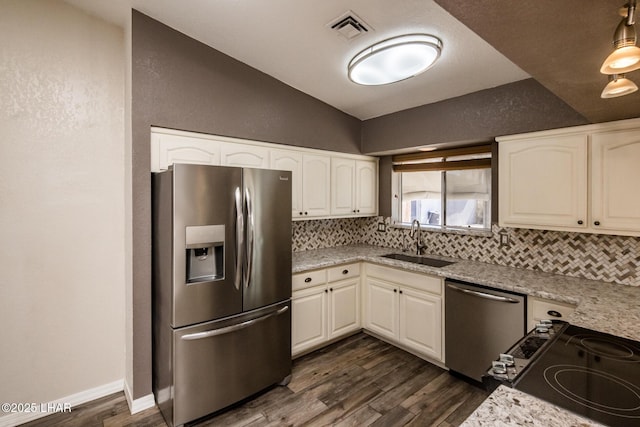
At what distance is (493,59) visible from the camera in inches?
86.7

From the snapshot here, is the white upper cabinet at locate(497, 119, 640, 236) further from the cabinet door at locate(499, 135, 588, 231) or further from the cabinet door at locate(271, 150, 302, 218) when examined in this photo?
the cabinet door at locate(271, 150, 302, 218)

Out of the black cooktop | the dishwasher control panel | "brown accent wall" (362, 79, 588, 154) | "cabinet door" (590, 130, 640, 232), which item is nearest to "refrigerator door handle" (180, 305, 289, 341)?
the dishwasher control panel

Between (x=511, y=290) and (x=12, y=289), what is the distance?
3490 millimetres

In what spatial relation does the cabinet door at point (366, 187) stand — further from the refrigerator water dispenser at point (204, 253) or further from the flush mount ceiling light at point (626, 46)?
the flush mount ceiling light at point (626, 46)

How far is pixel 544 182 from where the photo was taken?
2279mm

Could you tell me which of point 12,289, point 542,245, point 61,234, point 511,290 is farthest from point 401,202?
point 12,289

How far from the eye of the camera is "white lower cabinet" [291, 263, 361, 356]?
279 centimetres

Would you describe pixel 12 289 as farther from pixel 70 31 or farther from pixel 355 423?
pixel 355 423

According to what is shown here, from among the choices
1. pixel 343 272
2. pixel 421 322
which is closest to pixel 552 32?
pixel 421 322

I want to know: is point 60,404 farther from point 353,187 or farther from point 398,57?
point 398,57

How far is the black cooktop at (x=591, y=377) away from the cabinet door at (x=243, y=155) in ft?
7.75

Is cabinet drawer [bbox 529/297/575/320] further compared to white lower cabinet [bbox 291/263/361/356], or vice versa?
white lower cabinet [bbox 291/263/361/356]

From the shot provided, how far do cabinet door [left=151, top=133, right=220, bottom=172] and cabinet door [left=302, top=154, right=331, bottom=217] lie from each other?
3.14 feet

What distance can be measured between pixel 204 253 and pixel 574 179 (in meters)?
2.66
